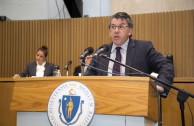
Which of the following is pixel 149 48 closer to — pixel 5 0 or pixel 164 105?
pixel 164 105

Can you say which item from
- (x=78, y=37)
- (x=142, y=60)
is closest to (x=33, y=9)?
(x=78, y=37)

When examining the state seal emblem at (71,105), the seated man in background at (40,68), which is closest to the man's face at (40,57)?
the seated man in background at (40,68)

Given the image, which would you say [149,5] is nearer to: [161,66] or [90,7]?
[90,7]

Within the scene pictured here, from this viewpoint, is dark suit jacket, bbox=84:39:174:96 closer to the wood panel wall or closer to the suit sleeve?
the suit sleeve

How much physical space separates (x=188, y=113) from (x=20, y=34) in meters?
5.25

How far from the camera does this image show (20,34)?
872 centimetres

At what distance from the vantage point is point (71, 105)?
2.22 metres

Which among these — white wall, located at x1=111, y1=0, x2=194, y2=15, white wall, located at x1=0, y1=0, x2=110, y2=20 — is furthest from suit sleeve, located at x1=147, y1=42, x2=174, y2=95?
white wall, located at x1=0, y1=0, x2=110, y2=20

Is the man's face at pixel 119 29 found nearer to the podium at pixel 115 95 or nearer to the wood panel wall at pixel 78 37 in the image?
the podium at pixel 115 95

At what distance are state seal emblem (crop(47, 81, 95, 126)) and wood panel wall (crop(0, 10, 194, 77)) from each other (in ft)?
17.4

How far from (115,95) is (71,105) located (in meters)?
0.30

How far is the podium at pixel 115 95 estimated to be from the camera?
2.13 m

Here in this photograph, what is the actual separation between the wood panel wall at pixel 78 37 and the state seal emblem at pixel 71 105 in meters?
5.30

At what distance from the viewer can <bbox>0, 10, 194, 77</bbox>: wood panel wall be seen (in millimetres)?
7230
